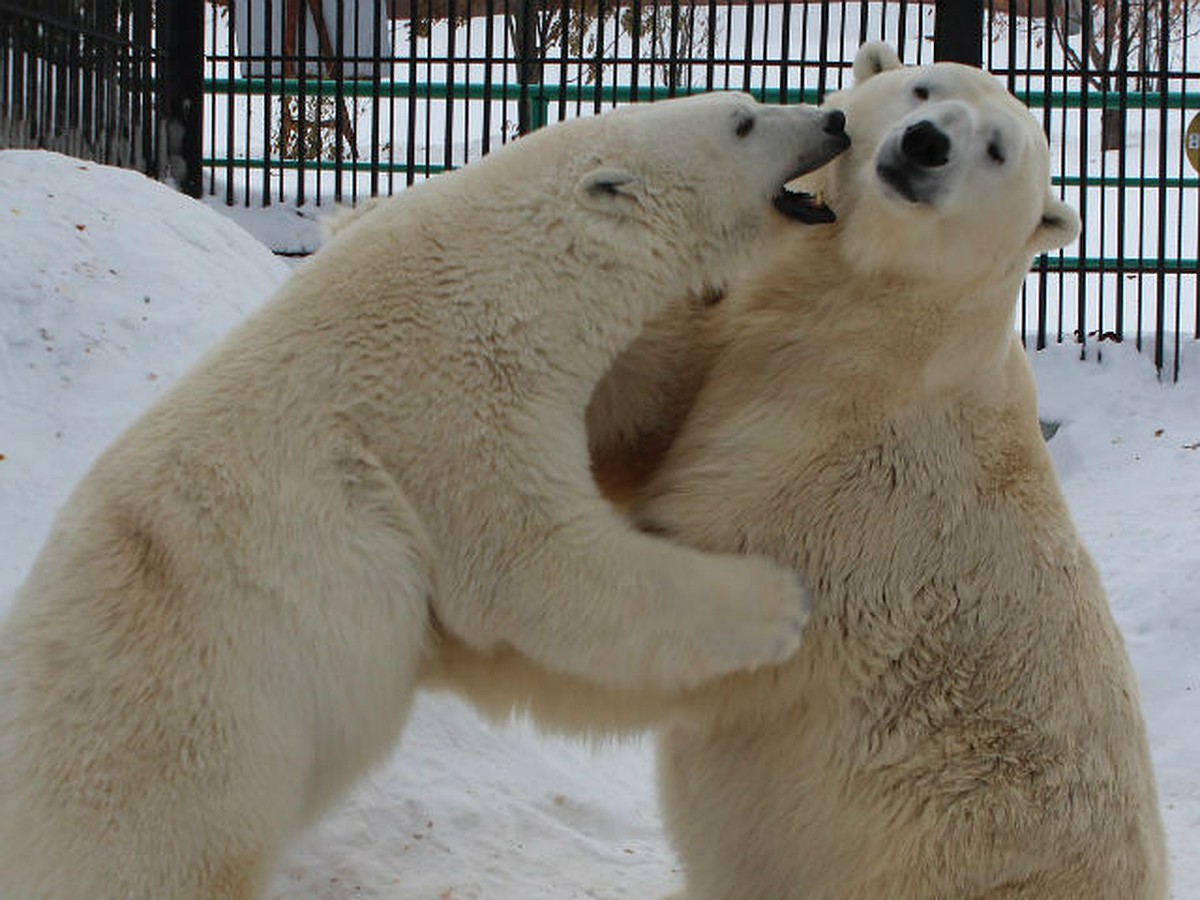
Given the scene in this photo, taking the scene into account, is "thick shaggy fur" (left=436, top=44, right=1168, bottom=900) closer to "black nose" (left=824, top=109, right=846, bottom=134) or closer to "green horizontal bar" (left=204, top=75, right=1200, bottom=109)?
"black nose" (left=824, top=109, right=846, bottom=134)

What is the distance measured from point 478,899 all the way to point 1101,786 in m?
1.49

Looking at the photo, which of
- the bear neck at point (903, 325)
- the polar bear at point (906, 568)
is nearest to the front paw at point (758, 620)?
the polar bear at point (906, 568)

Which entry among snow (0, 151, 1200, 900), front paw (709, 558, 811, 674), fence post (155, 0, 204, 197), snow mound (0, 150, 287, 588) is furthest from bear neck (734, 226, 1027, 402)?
fence post (155, 0, 204, 197)

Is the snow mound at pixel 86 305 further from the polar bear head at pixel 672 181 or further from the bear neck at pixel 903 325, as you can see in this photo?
the bear neck at pixel 903 325

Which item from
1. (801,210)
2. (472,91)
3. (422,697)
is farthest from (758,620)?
(472,91)

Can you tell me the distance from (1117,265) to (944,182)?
6.65 m

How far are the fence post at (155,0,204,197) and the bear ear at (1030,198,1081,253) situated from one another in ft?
22.0

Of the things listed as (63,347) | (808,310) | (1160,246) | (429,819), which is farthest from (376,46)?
(808,310)

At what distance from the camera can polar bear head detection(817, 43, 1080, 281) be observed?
2896 mm

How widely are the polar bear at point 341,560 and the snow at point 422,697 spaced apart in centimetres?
50

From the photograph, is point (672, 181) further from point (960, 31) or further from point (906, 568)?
point (960, 31)

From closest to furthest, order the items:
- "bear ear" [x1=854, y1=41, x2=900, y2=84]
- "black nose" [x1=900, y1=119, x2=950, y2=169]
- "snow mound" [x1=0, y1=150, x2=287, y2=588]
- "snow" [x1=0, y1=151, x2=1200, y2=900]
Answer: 1. "black nose" [x1=900, y1=119, x2=950, y2=169]
2. "bear ear" [x1=854, y1=41, x2=900, y2=84]
3. "snow" [x1=0, y1=151, x2=1200, y2=900]
4. "snow mound" [x1=0, y1=150, x2=287, y2=588]

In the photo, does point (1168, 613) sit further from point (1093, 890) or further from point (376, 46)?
point (376, 46)

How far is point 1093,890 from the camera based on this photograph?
3061 mm
